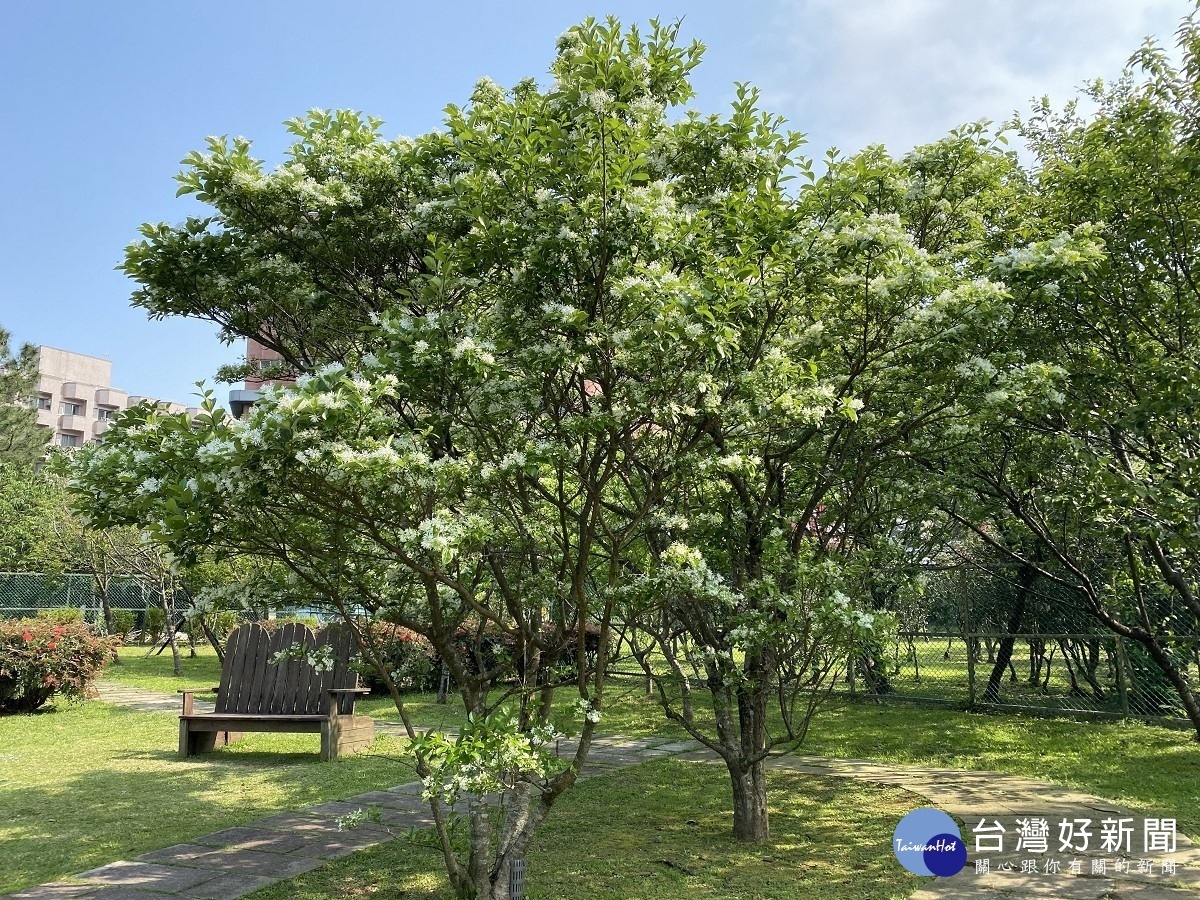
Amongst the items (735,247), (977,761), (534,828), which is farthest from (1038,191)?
(534,828)

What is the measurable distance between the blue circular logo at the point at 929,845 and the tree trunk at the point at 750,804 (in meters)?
0.82

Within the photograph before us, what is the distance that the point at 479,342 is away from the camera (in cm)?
379

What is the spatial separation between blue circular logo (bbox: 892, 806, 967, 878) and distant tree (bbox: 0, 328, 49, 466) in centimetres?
3595

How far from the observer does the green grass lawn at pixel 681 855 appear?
470 cm

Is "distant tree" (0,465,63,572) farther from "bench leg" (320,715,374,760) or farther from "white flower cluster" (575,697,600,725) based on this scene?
"white flower cluster" (575,697,600,725)

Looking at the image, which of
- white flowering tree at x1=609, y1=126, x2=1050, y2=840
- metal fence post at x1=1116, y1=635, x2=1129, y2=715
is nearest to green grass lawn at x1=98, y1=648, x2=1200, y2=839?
metal fence post at x1=1116, y1=635, x2=1129, y2=715

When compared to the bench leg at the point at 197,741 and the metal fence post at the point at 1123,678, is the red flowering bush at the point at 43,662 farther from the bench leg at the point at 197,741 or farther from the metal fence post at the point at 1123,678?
the metal fence post at the point at 1123,678

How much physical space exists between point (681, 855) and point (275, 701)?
488 cm

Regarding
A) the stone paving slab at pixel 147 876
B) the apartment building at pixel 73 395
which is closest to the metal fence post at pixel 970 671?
the stone paving slab at pixel 147 876

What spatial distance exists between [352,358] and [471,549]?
1830 millimetres

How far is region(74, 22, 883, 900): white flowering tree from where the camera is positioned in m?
3.56

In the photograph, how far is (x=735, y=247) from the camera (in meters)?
4.44

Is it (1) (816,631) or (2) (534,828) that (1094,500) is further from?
(2) (534,828)

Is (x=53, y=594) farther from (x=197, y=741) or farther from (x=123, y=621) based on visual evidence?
(x=197, y=741)
